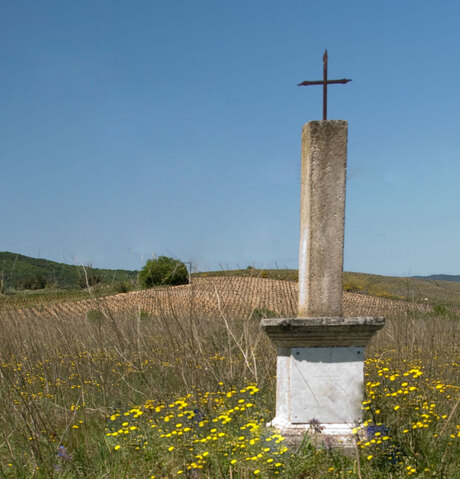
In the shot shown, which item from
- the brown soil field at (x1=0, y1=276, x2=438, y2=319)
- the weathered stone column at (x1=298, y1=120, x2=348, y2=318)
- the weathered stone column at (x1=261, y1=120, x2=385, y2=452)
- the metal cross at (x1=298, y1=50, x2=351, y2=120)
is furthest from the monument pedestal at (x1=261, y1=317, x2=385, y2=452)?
the metal cross at (x1=298, y1=50, x2=351, y2=120)

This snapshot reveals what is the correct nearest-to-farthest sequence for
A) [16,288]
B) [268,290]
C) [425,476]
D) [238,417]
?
[425,476] < [238,417] < [16,288] < [268,290]

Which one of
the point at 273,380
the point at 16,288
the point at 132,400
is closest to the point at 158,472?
the point at 132,400

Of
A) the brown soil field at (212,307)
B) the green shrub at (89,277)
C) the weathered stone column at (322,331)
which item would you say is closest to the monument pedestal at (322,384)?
the weathered stone column at (322,331)

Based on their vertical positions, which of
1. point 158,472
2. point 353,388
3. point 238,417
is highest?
point 353,388

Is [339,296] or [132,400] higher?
[339,296]

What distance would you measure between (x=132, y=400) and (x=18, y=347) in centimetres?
239

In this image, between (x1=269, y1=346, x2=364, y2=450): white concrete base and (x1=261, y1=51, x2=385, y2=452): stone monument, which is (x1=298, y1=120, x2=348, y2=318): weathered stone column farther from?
(x1=269, y1=346, x2=364, y2=450): white concrete base

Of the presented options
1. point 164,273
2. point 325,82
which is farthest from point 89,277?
point 164,273

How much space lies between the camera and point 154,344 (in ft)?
24.0

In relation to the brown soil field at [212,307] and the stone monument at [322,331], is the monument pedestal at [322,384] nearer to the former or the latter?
the stone monument at [322,331]

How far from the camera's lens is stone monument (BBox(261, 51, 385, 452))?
3545 millimetres

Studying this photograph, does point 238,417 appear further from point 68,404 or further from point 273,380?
point 68,404

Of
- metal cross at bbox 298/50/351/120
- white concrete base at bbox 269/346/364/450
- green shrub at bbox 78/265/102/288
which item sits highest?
metal cross at bbox 298/50/351/120

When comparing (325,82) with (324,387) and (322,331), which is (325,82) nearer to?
(322,331)
